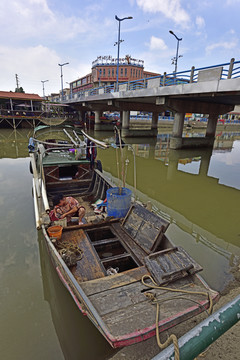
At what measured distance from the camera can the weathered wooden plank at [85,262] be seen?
180 inches

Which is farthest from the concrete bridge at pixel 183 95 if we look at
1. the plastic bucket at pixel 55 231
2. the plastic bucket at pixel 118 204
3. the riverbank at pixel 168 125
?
the riverbank at pixel 168 125

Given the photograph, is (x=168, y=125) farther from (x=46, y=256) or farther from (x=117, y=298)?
(x=117, y=298)

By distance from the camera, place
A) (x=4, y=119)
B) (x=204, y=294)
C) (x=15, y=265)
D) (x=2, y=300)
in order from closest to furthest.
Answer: (x=204, y=294)
(x=2, y=300)
(x=15, y=265)
(x=4, y=119)

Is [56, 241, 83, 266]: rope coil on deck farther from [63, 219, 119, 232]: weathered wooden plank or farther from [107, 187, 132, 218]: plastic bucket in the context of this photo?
[107, 187, 132, 218]: plastic bucket

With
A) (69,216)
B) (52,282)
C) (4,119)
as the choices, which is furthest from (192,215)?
(4,119)

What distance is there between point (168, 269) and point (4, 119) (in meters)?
42.7

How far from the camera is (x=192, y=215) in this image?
9.45 meters

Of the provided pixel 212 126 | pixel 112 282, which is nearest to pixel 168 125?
pixel 212 126

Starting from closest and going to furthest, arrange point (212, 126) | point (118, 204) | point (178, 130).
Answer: point (118, 204) → point (178, 130) → point (212, 126)

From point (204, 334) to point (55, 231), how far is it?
510cm

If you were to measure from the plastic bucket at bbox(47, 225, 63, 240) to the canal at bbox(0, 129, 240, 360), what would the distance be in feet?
3.56

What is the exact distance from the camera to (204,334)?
1.03 metres

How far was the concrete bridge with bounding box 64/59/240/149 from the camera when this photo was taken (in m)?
13.7

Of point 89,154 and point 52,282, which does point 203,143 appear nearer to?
point 89,154
